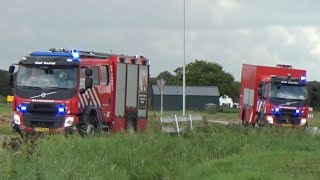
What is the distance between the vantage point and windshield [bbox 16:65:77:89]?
65.4ft

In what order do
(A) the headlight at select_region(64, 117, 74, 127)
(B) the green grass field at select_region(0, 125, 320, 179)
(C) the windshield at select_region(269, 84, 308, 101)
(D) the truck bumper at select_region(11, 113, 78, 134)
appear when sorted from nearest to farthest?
(B) the green grass field at select_region(0, 125, 320, 179) < (D) the truck bumper at select_region(11, 113, 78, 134) < (A) the headlight at select_region(64, 117, 74, 127) < (C) the windshield at select_region(269, 84, 308, 101)

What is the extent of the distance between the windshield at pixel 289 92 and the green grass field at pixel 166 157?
11.9 metres

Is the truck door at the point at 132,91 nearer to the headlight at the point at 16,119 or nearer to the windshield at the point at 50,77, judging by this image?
the windshield at the point at 50,77

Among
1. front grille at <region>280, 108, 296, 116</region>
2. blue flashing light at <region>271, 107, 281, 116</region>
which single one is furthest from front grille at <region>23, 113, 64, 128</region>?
front grille at <region>280, 108, 296, 116</region>

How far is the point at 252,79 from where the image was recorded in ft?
107

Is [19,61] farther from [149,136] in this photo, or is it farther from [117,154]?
[117,154]

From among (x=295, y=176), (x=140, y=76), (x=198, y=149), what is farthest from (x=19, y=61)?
(x=295, y=176)

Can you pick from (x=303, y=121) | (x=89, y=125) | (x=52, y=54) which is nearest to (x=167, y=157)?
(x=89, y=125)

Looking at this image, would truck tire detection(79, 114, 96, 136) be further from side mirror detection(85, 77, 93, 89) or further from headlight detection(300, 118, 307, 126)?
headlight detection(300, 118, 307, 126)

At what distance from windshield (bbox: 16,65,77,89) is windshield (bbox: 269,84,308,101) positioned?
12.2m

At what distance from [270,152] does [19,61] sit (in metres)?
9.07

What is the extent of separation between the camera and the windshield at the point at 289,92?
2927 centimetres

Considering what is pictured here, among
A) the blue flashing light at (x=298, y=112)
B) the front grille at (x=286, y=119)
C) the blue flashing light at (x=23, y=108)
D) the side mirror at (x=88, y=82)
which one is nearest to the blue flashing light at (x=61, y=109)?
the side mirror at (x=88, y=82)

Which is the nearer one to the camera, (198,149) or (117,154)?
(117,154)
